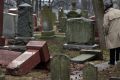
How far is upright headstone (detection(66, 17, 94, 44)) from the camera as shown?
13.6 metres

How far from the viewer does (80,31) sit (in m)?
13.8

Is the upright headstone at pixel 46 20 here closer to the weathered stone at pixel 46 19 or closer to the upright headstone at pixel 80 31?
the weathered stone at pixel 46 19

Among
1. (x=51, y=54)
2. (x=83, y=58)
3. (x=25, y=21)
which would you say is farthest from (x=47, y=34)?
(x=83, y=58)

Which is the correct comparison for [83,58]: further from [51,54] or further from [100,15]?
[100,15]

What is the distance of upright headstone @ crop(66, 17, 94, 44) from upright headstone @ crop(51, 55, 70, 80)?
7224 millimetres

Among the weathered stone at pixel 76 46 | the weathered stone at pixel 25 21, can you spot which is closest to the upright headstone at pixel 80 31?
the weathered stone at pixel 76 46

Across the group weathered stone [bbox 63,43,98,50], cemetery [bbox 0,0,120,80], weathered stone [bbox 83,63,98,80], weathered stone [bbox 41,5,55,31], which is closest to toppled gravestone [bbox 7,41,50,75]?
cemetery [bbox 0,0,120,80]

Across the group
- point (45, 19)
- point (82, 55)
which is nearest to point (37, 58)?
point (82, 55)

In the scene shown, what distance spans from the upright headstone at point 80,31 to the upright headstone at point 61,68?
23.7ft

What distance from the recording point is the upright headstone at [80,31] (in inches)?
537

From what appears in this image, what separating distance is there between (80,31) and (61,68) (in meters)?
7.43

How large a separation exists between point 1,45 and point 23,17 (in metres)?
1.91

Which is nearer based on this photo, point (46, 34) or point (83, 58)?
point (83, 58)

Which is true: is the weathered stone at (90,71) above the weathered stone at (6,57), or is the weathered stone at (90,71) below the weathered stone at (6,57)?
above
